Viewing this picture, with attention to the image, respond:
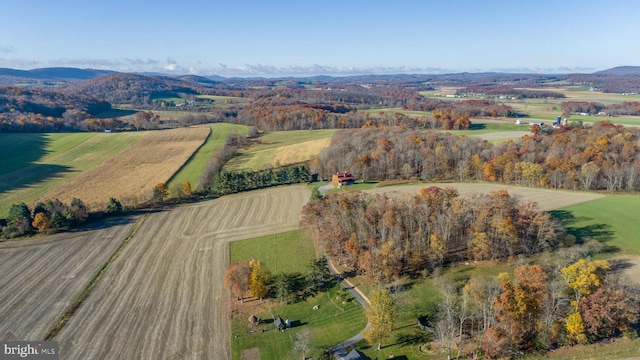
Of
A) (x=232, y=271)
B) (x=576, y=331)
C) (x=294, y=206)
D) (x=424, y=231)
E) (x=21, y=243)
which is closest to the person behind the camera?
(x=576, y=331)

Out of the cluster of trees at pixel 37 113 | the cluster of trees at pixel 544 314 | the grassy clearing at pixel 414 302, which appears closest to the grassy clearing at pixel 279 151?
the grassy clearing at pixel 414 302

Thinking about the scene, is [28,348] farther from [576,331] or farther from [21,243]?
[576,331]

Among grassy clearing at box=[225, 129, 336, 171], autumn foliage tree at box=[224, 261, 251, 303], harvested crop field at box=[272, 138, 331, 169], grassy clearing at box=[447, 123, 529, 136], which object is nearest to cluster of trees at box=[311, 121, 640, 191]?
harvested crop field at box=[272, 138, 331, 169]

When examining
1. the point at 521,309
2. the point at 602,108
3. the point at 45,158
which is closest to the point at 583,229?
the point at 521,309

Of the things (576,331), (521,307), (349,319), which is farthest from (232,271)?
(576,331)

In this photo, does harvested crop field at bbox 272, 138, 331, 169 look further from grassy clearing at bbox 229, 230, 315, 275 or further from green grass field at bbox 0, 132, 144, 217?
green grass field at bbox 0, 132, 144, 217

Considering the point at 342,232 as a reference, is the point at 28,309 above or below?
below

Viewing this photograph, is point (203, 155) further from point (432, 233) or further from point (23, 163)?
point (432, 233)
